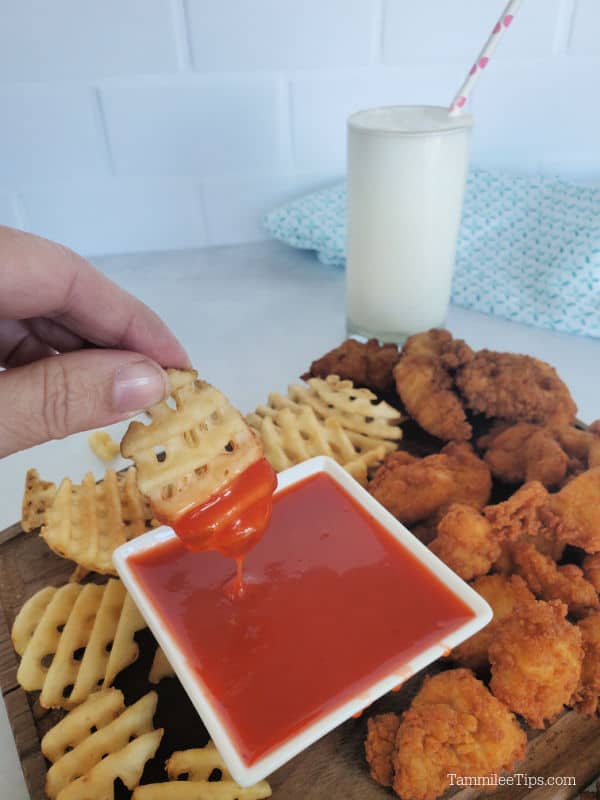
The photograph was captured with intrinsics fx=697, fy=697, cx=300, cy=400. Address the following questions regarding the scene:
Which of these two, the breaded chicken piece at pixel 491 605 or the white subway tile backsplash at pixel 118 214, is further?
the white subway tile backsplash at pixel 118 214

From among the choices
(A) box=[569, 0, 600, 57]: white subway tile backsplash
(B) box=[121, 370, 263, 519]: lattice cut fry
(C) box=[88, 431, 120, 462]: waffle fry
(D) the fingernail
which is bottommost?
(C) box=[88, 431, 120, 462]: waffle fry

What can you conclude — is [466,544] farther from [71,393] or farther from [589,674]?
[71,393]

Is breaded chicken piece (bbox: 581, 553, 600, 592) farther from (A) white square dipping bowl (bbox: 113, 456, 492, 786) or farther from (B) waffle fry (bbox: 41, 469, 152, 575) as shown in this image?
(B) waffle fry (bbox: 41, 469, 152, 575)

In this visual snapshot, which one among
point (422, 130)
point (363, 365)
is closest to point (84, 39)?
point (422, 130)

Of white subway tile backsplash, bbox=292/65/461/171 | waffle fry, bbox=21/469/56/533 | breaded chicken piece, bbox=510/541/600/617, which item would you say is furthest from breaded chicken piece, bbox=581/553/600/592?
white subway tile backsplash, bbox=292/65/461/171

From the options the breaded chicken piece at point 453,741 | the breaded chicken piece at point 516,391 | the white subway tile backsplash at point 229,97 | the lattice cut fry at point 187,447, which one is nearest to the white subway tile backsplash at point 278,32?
the white subway tile backsplash at point 229,97

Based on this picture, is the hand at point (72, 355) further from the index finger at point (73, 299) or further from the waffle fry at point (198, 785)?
the waffle fry at point (198, 785)

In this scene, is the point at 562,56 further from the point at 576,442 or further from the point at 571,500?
the point at 571,500
